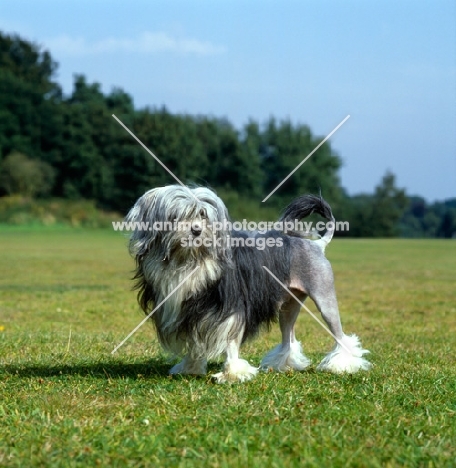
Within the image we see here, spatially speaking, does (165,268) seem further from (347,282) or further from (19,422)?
(347,282)

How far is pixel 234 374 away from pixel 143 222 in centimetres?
138

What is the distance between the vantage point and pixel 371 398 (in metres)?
5.60

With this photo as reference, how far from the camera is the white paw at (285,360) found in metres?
7.12

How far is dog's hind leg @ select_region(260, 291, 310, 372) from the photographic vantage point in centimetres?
712

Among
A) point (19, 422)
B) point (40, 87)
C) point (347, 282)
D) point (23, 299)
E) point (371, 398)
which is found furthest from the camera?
point (40, 87)

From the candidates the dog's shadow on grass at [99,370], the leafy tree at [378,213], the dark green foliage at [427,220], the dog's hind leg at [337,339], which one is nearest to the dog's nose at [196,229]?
the dog's shadow on grass at [99,370]

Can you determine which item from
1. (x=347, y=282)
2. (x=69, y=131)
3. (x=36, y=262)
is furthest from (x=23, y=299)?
(x=69, y=131)

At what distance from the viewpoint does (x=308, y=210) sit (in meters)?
7.36

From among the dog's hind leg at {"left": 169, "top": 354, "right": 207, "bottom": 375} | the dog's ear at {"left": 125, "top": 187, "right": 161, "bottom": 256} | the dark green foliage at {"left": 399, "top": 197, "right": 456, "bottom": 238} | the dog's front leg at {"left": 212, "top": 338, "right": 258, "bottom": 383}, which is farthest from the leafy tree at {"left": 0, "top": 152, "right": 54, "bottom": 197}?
the dog's front leg at {"left": 212, "top": 338, "right": 258, "bottom": 383}

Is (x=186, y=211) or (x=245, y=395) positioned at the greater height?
(x=186, y=211)

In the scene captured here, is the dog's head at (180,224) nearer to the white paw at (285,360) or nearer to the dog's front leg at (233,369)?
the dog's front leg at (233,369)

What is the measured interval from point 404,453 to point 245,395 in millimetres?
1632

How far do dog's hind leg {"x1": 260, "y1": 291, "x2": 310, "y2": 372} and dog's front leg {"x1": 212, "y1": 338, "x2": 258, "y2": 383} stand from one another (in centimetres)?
77

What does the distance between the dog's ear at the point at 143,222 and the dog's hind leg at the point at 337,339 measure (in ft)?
5.24
